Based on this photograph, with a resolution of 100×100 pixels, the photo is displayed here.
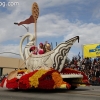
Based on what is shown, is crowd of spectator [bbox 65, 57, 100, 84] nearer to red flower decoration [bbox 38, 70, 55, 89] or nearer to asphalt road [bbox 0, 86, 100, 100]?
asphalt road [bbox 0, 86, 100, 100]

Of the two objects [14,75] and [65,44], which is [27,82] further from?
[65,44]

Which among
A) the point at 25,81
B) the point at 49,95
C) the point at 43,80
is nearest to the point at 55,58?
the point at 43,80

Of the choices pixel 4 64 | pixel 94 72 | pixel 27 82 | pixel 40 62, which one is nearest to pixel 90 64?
Answer: pixel 94 72

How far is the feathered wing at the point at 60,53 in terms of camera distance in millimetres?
11828

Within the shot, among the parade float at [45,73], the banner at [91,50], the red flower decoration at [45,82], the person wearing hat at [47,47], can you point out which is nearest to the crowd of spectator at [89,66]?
the banner at [91,50]

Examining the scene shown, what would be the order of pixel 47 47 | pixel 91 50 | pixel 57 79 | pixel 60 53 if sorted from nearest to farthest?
pixel 57 79 < pixel 60 53 < pixel 47 47 < pixel 91 50

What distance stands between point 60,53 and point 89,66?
11.0m

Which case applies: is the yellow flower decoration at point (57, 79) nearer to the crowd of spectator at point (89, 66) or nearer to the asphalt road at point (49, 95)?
the asphalt road at point (49, 95)

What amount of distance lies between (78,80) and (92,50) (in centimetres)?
1193

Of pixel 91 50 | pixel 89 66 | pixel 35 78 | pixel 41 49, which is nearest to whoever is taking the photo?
pixel 35 78

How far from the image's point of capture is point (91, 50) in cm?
2433

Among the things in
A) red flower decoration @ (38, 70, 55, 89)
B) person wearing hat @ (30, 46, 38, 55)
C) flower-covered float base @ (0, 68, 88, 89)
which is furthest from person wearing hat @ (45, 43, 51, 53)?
red flower decoration @ (38, 70, 55, 89)

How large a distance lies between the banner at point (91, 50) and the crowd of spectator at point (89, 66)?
70 centimetres

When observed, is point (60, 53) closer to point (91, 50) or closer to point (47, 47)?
point (47, 47)
